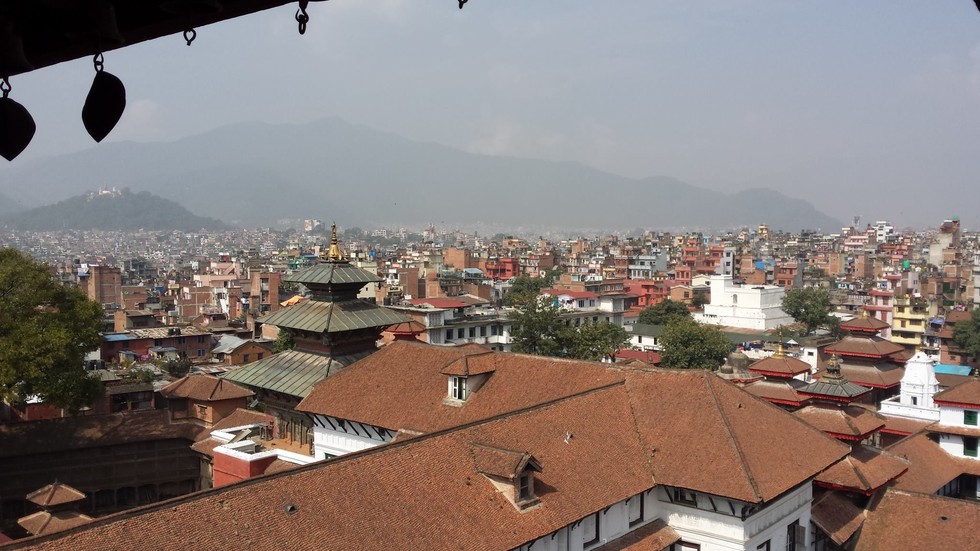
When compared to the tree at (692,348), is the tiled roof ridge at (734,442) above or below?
above

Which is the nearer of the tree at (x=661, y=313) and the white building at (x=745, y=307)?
the tree at (x=661, y=313)

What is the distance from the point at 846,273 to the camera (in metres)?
128

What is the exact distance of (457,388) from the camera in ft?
66.9

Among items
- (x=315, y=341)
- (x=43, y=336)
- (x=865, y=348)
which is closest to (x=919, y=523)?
(x=315, y=341)

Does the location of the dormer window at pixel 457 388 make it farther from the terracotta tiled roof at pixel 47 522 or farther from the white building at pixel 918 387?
the white building at pixel 918 387

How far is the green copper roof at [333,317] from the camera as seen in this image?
2464 centimetres

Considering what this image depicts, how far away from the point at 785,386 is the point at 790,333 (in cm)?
4650

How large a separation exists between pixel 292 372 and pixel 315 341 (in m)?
1.29

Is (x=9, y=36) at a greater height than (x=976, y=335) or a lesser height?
greater

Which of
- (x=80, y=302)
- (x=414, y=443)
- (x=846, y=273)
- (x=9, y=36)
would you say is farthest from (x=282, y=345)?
(x=846, y=273)

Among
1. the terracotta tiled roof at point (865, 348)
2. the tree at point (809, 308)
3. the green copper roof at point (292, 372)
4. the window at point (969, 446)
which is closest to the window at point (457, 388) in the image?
the green copper roof at point (292, 372)

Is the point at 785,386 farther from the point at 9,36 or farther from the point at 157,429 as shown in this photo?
the point at 9,36

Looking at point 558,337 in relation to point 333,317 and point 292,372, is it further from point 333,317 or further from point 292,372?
point 292,372

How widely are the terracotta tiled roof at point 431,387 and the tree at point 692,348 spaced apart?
97.1 ft
